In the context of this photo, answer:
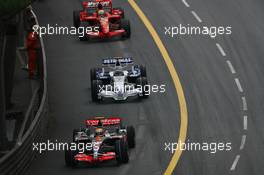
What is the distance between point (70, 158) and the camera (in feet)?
147

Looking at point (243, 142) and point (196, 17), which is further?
point (196, 17)

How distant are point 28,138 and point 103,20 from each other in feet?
41.9

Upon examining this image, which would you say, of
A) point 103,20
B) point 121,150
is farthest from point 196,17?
point 121,150

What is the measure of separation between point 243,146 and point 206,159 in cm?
189

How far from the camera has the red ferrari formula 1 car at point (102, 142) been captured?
44469 mm

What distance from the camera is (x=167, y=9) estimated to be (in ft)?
201

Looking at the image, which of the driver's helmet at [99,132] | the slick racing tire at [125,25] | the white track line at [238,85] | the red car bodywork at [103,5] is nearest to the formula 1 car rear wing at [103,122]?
the driver's helmet at [99,132]

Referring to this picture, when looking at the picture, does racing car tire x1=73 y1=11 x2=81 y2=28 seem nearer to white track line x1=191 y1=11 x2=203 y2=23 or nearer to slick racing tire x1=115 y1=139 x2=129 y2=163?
white track line x1=191 y1=11 x2=203 y2=23

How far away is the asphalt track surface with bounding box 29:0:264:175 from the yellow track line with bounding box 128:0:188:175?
22 centimetres

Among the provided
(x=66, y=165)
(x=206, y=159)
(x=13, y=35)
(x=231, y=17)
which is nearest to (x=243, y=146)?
(x=206, y=159)

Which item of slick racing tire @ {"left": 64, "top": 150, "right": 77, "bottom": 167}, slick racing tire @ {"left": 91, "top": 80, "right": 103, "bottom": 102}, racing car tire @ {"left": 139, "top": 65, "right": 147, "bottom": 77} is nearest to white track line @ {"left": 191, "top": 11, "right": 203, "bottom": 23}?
racing car tire @ {"left": 139, "top": 65, "right": 147, "bottom": 77}

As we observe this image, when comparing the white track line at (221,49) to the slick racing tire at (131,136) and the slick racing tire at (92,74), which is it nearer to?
the slick racing tire at (92,74)

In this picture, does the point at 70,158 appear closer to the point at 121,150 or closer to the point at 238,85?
the point at 121,150

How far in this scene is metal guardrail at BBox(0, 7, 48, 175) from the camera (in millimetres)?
42594
